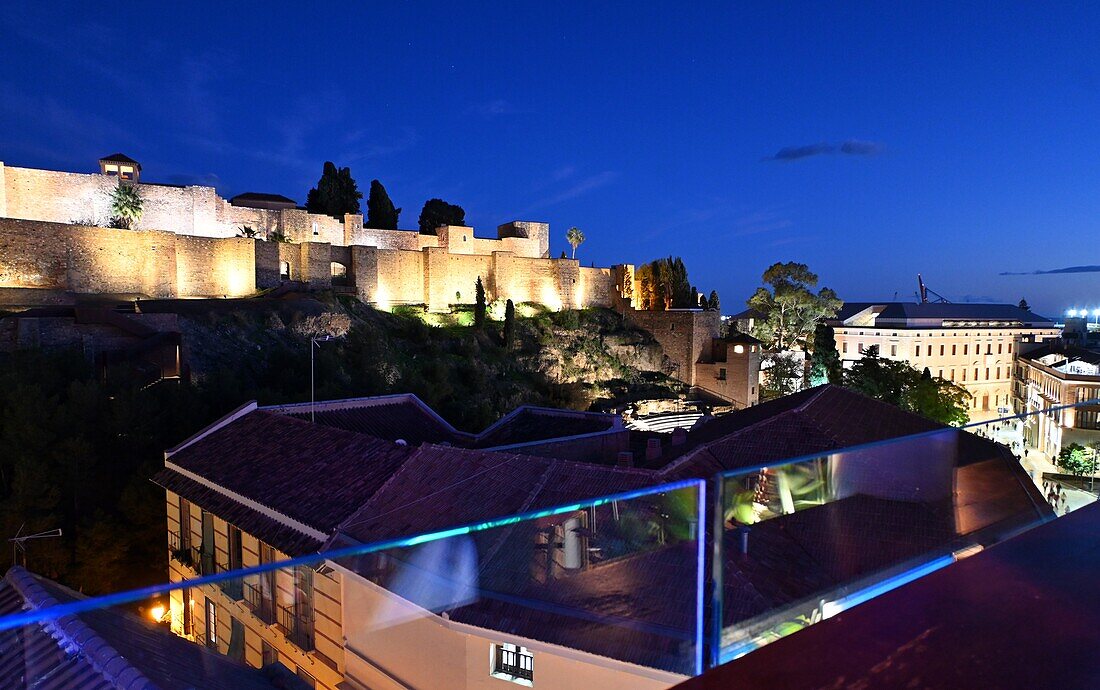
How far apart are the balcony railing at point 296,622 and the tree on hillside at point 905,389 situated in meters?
21.6

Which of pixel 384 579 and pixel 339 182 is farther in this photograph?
pixel 339 182

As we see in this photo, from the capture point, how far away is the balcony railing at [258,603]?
4.74 feet

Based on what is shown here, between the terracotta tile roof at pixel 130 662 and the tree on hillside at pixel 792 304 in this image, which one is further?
the tree on hillside at pixel 792 304

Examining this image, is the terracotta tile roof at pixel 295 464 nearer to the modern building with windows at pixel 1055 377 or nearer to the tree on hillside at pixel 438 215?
the modern building with windows at pixel 1055 377

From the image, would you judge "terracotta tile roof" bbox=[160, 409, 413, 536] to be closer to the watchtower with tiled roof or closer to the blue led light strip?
the blue led light strip

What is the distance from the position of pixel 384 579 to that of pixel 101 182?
92.9 ft

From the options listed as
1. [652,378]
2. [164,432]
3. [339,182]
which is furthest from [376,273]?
Result: [164,432]

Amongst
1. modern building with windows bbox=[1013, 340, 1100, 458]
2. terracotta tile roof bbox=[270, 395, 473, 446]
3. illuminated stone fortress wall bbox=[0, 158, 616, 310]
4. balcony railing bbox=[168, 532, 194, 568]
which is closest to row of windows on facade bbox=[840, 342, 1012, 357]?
modern building with windows bbox=[1013, 340, 1100, 458]

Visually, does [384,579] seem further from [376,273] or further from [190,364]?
[376,273]

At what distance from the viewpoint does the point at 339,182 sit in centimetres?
3272

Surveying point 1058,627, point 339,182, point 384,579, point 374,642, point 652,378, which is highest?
point 339,182

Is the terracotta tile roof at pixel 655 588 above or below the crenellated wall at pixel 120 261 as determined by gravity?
below

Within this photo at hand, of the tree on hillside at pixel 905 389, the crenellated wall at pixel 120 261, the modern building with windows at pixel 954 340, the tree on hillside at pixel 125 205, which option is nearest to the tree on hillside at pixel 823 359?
the tree on hillside at pixel 905 389

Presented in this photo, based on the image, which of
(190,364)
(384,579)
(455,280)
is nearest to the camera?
(384,579)
